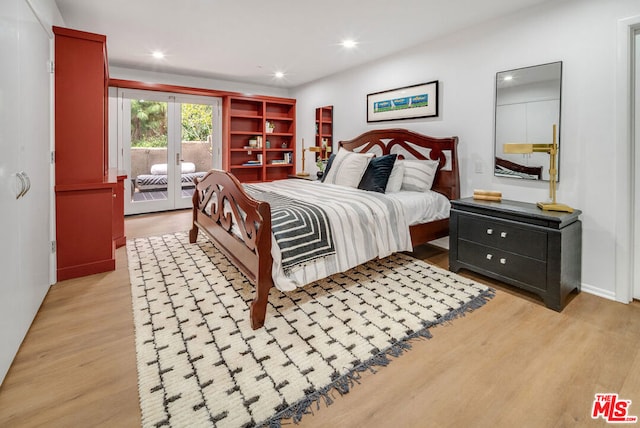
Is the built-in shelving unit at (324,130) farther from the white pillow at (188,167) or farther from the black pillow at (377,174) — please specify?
the white pillow at (188,167)

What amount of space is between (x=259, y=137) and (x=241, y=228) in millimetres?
4363

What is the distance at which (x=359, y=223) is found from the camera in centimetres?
263

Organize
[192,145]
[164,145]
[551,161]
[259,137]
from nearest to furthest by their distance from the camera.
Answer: [551,161], [164,145], [192,145], [259,137]

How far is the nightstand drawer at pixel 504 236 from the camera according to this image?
2.39m

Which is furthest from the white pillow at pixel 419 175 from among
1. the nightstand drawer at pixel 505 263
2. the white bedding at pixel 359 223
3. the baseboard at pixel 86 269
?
the baseboard at pixel 86 269

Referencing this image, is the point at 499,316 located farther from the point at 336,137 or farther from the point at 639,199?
the point at 336,137

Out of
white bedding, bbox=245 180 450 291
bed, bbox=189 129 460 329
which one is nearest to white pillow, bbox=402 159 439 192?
bed, bbox=189 129 460 329

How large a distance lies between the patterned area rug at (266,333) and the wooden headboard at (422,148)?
1027 mm

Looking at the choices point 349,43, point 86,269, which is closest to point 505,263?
point 349,43

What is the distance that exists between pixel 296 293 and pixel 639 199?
106 inches

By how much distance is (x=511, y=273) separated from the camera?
2561mm

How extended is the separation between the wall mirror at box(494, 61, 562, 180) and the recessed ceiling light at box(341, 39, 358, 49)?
1.65 metres

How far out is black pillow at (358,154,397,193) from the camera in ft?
11.3

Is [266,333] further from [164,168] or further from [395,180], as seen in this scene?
[164,168]
